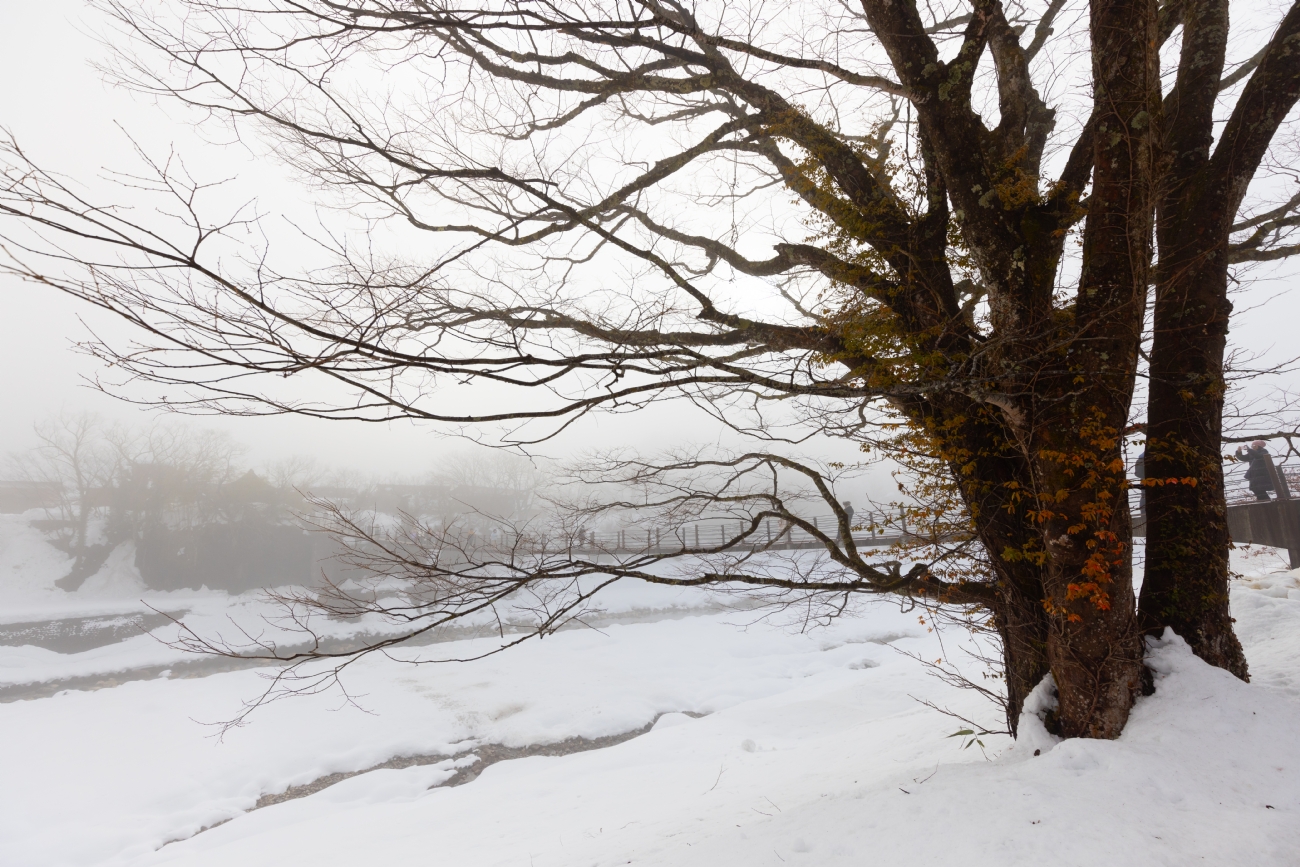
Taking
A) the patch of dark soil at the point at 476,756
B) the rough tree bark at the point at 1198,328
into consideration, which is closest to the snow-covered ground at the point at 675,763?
the patch of dark soil at the point at 476,756

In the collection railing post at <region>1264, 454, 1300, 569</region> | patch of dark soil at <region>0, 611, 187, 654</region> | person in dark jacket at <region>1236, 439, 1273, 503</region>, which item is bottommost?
patch of dark soil at <region>0, 611, 187, 654</region>

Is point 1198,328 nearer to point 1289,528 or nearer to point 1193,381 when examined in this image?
point 1193,381

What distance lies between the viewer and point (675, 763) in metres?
8.33

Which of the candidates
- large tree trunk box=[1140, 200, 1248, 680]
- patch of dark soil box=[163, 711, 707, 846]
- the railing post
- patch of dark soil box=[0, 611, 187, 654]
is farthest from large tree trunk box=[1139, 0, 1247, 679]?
patch of dark soil box=[0, 611, 187, 654]

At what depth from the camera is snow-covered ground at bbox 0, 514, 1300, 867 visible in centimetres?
282

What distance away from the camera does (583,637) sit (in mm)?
17172

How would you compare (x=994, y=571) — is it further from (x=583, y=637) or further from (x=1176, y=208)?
(x=583, y=637)

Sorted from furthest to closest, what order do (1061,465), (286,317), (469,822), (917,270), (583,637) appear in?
(583,637) → (469,822) → (917,270) → (1061,465) → (286,317)

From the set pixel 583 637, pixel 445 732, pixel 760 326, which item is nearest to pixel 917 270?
pixel 760 326

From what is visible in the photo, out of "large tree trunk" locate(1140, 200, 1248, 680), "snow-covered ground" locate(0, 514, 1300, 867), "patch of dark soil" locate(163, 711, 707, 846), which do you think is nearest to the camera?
"snow-covered ground" locate(0, 514, 1300, 867)

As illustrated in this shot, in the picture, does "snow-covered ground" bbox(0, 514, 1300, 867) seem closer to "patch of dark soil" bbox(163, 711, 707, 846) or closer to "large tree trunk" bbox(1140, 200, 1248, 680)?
"patch of dark soil" bbox(163, 711, 707, 846)

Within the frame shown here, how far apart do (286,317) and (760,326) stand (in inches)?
128

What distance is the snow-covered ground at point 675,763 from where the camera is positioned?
2824 millimetres

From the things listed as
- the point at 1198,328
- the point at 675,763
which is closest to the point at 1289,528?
the point at 1198,328
